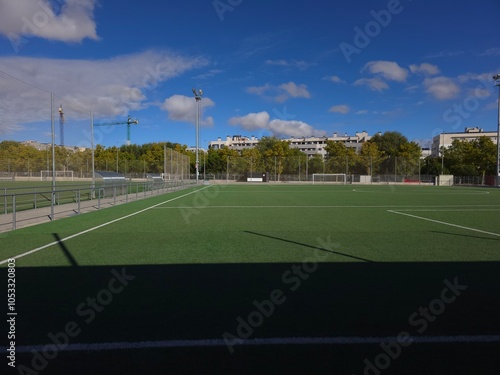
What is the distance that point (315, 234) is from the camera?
9711 millimetres

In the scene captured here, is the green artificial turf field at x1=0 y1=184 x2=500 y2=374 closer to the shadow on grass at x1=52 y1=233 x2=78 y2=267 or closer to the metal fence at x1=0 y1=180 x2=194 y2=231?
the shadow on grass at x1=52 y1=233 x2=78 y2=267

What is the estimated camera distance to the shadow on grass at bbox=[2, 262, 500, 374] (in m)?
3.17

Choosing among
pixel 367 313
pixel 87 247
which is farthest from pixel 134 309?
pixel 87 247

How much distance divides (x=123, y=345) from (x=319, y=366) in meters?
1.87

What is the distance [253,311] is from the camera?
4.26 metres

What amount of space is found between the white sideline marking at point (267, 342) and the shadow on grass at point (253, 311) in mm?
69

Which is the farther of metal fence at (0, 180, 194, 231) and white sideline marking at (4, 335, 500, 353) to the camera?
metal fence at (0, 180, 194, 231)

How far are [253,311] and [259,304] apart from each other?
0.24 m

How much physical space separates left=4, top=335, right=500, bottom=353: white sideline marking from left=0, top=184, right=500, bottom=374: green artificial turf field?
0.06 feet

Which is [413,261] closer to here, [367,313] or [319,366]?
[367,313]

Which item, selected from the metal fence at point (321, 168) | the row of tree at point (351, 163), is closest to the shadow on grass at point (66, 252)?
the row of tree at point (351, 163)

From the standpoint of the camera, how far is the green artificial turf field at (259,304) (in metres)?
3.24

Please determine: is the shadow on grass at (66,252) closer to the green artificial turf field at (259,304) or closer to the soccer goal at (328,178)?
the green artificial turf field at (259,304)

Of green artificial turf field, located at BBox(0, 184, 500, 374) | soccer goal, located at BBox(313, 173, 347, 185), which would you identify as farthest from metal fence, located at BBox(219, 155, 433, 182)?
green artificial turf field, located at BBox(0, 184, 500, 374)
